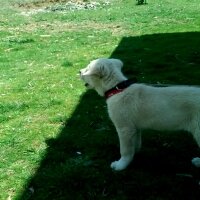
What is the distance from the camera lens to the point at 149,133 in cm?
629

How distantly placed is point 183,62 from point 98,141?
4.16 m

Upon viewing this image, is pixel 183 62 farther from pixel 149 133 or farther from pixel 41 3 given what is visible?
pixel 41 3

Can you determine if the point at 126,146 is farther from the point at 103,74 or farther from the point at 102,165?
the point at 103,74

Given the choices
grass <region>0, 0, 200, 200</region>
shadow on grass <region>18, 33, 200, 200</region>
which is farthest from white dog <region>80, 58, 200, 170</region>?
grass <region>0, 0, 200, 200</region>

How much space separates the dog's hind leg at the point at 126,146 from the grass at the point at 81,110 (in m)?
0.10

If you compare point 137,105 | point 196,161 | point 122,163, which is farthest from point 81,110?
point 196,161

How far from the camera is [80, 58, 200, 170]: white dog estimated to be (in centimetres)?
482

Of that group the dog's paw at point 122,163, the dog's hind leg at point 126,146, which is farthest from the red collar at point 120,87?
the dog's paw at point 122,163

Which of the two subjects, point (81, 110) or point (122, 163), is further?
point (81, 110)

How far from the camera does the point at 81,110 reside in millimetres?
7367

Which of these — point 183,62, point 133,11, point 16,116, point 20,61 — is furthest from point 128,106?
point 133,11

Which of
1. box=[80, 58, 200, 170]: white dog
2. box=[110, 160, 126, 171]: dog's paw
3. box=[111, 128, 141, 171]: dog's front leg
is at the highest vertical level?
box=[80, 58, 200, 170]: white dog

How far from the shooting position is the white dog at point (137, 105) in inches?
190

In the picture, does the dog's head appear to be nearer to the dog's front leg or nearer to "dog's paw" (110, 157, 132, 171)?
the dog's front leg
